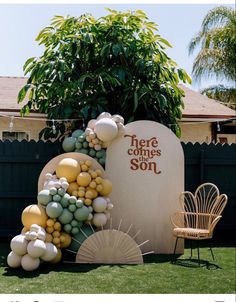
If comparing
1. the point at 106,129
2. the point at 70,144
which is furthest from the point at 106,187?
the point at 70,144

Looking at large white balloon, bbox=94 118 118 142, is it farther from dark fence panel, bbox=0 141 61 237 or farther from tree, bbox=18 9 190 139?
dark fence panel, bbox=0 141 61 237

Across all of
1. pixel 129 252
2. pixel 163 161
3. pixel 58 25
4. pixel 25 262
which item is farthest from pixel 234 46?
pixel 25 262

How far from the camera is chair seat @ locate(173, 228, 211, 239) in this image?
20.2 ft

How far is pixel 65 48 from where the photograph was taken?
8.09 metres

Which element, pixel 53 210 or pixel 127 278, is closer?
pixel 127 278

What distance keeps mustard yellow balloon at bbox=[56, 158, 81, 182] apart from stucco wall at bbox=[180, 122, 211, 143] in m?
5.91

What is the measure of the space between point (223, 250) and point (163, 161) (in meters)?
1.70

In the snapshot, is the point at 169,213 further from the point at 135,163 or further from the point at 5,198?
the point at 5,198

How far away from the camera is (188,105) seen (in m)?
12.2

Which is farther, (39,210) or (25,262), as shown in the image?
(39,210)

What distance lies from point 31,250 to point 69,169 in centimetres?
131

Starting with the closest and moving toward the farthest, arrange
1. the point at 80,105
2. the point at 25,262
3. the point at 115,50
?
the point at 25,262 < the point at 115,50 < the point at 80,105

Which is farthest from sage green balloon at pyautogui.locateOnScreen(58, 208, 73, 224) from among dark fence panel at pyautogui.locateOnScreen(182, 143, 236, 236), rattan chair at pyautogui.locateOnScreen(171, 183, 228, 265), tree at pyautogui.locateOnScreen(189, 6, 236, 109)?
tree at pyautogui.locateOnScreen(189, 6, 236, 109)

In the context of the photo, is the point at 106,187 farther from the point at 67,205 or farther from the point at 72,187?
the point at 67,205
